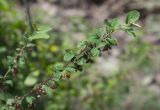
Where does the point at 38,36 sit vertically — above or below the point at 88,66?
below

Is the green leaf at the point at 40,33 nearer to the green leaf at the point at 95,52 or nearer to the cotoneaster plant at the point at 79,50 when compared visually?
the cotoneaster plant at the point at 79,50

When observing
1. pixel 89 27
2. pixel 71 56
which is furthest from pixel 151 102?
pixel 71 56

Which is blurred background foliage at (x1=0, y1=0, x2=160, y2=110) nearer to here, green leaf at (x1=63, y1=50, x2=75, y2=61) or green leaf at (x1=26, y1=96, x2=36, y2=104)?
green leaf at (x1=26, y1=96, x2=36, y2=104)

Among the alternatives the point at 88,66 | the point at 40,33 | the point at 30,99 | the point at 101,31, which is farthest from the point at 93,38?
Answer: the point at 88,66

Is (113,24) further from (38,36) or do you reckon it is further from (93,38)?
(38,36)

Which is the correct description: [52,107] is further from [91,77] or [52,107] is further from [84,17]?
[84,17]

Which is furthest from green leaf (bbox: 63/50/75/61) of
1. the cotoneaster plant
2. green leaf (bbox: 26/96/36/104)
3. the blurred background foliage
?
the blurred background foliage
